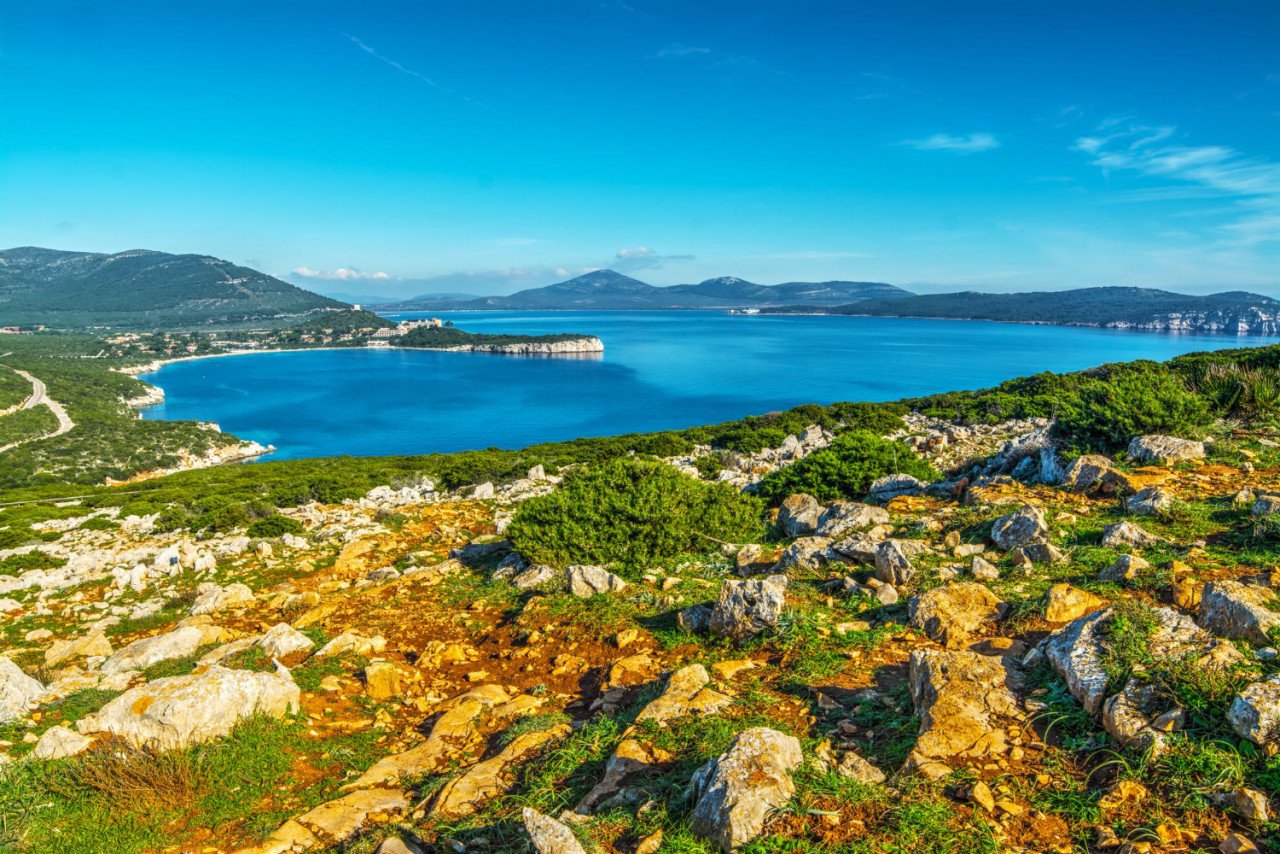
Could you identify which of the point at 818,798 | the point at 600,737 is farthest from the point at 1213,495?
the point at 600,737

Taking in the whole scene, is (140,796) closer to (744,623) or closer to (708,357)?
(744,623)

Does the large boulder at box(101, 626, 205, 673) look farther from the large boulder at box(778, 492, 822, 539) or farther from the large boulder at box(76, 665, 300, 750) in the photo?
the large boulder at box(778, 492, 822, 539)

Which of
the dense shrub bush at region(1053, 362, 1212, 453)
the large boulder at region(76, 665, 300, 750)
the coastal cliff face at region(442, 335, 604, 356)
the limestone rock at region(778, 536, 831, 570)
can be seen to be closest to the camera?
the large boulder at region(76, 665, 300, 750)

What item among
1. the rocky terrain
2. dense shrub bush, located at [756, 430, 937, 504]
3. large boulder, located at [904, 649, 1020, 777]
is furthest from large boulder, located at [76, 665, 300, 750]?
dense shrub bush, located at [756, 430, 937, 504]

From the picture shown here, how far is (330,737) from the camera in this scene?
17.3 ft

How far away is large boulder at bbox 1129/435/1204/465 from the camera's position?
902 cm

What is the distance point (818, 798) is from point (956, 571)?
3.91 m

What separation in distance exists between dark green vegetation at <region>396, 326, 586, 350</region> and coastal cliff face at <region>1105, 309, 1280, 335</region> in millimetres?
164469

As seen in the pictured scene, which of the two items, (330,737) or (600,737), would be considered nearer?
(600,737)

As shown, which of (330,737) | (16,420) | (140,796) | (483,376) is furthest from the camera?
(483,376)

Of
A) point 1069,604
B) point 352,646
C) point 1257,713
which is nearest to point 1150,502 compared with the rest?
point 1069,604

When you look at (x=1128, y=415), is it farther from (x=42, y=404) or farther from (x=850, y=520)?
(x=42, y=404)

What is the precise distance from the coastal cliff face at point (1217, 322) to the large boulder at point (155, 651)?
8835 inches

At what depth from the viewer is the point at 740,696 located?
15.7 ft
